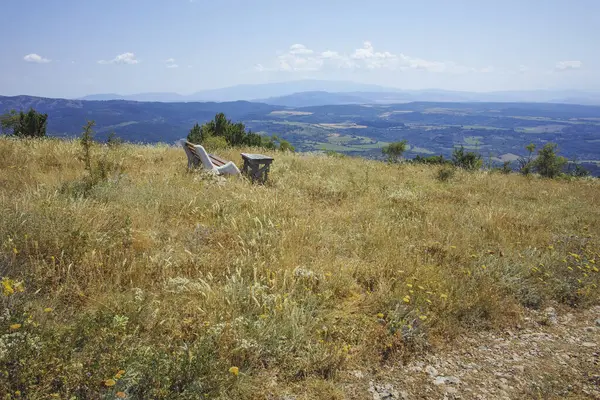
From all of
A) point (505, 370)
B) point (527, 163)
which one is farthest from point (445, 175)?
point (527, 163)

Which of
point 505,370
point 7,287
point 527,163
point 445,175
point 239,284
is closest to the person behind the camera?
point 7,287

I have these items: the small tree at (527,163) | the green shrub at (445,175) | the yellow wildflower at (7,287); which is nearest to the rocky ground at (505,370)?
the yellow wildflower at (7,287)

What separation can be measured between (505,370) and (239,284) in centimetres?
279

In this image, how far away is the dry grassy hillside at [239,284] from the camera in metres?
2.66

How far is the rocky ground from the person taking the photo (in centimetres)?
301

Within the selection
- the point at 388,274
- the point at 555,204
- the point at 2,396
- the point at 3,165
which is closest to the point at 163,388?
the point at 2,396

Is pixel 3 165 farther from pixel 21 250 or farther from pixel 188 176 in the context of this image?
pixel 21 250

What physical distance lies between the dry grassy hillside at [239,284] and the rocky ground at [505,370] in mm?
154

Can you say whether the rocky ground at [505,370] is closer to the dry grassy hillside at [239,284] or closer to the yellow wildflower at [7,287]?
the dry grassy hillside at [239,284]

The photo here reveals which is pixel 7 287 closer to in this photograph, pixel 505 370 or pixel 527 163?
pixel 505 370

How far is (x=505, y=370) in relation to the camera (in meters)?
3.33

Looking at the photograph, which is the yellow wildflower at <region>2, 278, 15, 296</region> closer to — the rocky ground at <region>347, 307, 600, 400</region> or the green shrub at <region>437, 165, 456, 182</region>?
the rocky ground at <region>347, 307, 600, 400</region>

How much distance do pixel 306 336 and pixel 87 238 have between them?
2846 millimetres

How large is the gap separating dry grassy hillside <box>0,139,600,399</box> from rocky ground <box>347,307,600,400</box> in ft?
0.51
